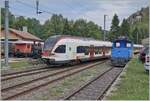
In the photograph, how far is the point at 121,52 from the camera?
40.7m

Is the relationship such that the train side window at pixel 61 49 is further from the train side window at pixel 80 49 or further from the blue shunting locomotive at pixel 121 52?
the blue shunting locomotive at pixel 121 52

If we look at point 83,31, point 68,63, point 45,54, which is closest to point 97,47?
point 68,63

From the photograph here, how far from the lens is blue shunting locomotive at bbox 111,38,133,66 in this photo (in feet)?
131

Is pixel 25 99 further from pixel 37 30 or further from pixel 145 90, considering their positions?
pixel 37 30

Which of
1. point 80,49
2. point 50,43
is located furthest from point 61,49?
point 80,49

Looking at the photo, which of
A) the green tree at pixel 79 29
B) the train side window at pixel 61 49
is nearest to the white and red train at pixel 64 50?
the train side window at pixel 61 49

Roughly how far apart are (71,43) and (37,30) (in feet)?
434

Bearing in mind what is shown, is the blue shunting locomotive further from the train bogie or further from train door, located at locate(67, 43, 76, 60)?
train door, located at locate(67, 43, 76, 60)

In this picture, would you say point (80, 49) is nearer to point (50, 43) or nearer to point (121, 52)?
point (121, 52)

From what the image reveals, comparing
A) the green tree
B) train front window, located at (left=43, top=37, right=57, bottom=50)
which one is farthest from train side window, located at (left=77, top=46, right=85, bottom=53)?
the green tree

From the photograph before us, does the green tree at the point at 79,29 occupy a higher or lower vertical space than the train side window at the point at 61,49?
higher

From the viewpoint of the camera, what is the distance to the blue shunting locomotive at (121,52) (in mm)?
40031

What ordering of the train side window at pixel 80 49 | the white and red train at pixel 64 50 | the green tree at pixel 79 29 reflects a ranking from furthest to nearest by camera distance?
the green tree at pixel 79 29 < the train side window at pixel 80 49 < the white and red train at pixel 64 50

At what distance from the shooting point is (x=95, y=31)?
433 ft
